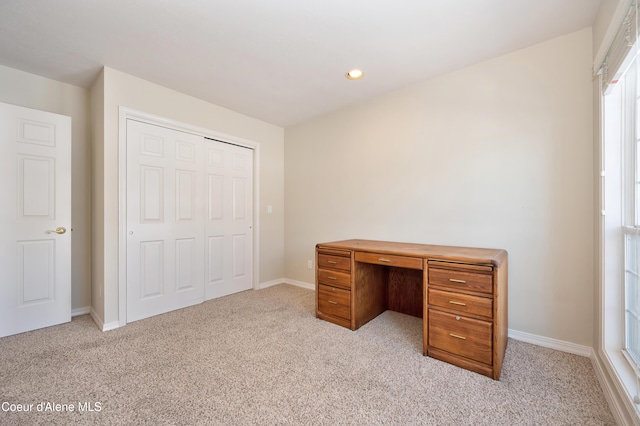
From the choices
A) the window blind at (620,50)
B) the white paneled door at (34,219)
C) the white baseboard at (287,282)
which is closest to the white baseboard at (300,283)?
the white baseboard at (287,282)

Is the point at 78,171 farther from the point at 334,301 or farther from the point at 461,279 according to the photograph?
the point at 461,279

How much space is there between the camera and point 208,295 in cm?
332

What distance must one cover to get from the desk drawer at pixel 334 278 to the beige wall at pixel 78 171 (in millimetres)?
2515

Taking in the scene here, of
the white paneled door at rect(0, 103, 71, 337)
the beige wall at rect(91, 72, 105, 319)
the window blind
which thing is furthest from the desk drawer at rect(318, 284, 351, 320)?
the white paneled door at rect(0, 103, 71, 337)

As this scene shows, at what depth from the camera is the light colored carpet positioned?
1.41 meters

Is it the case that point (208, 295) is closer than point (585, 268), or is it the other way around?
point (585, 268)

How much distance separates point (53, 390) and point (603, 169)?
361 cm

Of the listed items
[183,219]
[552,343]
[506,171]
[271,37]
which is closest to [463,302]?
[552,343]

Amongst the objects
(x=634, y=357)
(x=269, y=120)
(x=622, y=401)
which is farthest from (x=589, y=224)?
(x=269, y=120)

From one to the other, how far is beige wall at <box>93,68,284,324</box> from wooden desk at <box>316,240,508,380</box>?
1531 mm

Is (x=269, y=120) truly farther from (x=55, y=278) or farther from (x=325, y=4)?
(x=55, y=278)

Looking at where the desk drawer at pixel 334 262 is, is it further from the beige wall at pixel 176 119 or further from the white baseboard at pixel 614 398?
the white baseboard at pixel 614 398

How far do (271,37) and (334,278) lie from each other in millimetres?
2097

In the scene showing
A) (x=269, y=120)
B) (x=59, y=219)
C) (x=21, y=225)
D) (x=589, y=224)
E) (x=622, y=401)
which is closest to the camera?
(x=622, y=401)
